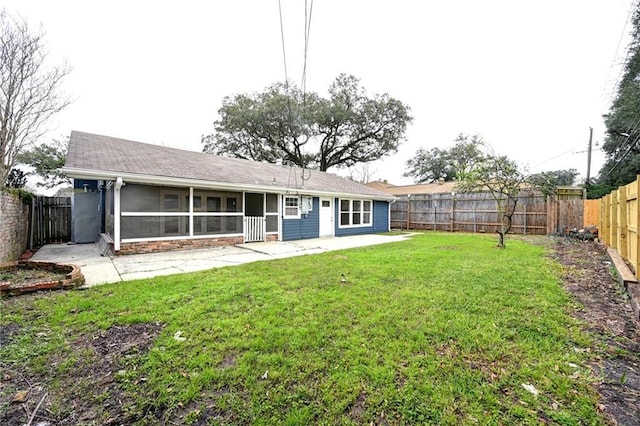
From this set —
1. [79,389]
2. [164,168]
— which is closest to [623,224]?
[79,389]

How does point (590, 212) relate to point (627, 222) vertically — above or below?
above

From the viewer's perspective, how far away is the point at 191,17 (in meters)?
6.45

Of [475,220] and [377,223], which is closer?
[475,220]

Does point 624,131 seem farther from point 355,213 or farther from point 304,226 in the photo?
point 304,226

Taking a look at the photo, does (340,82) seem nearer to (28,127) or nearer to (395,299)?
(28,127)

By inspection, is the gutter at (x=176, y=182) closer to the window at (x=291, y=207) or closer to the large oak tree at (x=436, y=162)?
the window at (x=291, y=207)

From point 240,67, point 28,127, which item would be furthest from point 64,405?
point 28,127

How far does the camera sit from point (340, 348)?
262 cm

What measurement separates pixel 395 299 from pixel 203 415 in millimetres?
2724

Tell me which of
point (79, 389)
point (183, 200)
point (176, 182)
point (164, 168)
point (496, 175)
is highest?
point (164, 168)

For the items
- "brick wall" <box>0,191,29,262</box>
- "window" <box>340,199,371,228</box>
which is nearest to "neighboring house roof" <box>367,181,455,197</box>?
"window" <box>340,199,371,228</box>

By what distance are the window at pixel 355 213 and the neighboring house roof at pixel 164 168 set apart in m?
0.71

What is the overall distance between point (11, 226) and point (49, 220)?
14.6 ft

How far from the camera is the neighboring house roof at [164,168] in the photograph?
7176mm
